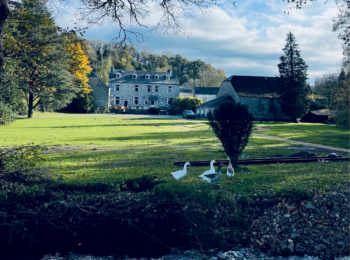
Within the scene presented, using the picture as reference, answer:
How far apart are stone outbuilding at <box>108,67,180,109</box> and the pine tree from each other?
96.8ft

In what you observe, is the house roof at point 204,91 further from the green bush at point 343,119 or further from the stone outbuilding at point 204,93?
the green bush at point 343,119

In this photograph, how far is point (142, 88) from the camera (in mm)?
71438

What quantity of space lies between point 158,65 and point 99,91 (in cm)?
3384

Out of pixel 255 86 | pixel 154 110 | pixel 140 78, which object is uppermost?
pixel 140 78

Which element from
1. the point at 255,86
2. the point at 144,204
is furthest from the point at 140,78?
the point at 144,204

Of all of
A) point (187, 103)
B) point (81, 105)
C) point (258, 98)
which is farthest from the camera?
point (187, 103)

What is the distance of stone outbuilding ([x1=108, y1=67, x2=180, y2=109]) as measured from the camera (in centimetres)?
7025

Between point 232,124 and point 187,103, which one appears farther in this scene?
point 187,103

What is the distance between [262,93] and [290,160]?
42.7 meters

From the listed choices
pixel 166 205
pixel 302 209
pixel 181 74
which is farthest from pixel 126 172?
pixel 181 74

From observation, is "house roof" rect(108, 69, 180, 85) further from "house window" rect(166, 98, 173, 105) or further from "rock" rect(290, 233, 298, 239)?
"rock" rect(290, 233, 298, 239)

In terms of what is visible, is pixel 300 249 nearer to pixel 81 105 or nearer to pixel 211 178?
pixel 211 178

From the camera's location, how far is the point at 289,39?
157 feet

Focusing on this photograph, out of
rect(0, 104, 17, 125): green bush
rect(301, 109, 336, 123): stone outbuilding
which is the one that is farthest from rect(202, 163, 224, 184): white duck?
rect(301, 109, 336, 123): stone outbuilding
